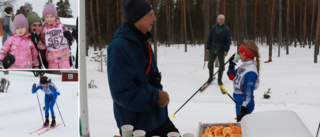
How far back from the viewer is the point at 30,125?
1.89m

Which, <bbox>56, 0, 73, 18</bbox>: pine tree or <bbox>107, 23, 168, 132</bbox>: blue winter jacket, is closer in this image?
<bbox>107, 23, 168, 132</bbox>: blue winter jacket

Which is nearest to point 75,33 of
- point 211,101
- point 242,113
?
point 242,113

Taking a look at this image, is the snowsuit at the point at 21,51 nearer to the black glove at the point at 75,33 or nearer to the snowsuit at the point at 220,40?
the black glove at the point at 75,33

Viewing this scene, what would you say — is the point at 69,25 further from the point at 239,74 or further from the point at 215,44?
the point at 215,44

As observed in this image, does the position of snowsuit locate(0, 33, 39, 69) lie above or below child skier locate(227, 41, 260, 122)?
above

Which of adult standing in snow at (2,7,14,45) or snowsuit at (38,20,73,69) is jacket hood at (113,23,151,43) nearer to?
snowsuit at (38,20,73,69)

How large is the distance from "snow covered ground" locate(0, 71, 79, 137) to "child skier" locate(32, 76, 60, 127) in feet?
0.10

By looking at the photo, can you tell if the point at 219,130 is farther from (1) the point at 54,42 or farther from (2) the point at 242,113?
(1) the point at 54,42

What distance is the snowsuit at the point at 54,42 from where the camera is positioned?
5.80 feet

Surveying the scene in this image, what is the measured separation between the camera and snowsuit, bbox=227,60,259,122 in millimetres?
2787

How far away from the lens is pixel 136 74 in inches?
61.1

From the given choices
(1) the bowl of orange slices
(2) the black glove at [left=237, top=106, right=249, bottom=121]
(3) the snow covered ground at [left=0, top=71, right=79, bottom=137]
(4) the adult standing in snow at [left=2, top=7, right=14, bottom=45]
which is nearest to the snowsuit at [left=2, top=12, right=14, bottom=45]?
(4) the adult standing in snow at [left=2, top=7, right=14, bottom=45]

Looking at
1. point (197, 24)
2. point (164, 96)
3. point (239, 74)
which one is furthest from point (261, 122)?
point (197, 24)

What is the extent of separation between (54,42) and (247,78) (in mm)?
1952
